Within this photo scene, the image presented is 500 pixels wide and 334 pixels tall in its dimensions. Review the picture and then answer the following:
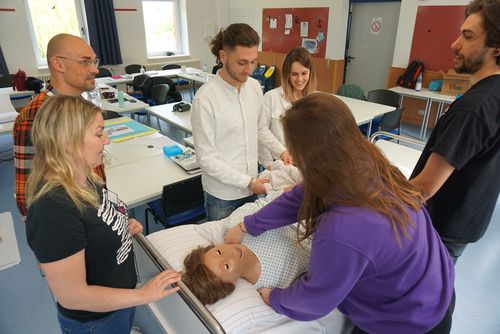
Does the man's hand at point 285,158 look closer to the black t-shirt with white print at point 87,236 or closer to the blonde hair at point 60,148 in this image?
the black t-shirt with white print at point 87,236

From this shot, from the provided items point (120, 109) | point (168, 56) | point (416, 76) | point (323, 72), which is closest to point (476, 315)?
point (120, 109)

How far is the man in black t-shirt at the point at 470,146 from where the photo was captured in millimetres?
1261

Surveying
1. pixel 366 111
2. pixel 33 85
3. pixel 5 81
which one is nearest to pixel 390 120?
pixel 366 111

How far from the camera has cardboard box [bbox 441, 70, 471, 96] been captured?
4930 millimetres

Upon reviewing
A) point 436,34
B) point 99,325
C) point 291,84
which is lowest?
point 99,325

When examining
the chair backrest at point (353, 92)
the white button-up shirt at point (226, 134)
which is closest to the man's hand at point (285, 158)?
the white button-up shirt at point (226, 134)

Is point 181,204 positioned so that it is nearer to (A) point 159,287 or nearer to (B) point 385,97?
(A) point 159,287

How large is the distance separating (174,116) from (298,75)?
178cm

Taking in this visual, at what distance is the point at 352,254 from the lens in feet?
3.01

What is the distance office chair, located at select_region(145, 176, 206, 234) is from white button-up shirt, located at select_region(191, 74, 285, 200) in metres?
0.41

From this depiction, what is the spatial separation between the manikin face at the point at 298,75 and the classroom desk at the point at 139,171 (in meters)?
1.10

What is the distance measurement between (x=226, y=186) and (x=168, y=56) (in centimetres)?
779

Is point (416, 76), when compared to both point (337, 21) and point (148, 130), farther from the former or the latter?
point (148, 130)

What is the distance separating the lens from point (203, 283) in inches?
51.8
